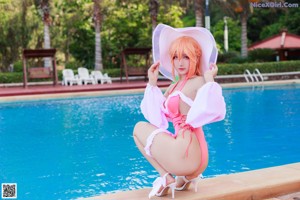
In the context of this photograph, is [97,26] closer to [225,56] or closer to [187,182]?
[225,56]

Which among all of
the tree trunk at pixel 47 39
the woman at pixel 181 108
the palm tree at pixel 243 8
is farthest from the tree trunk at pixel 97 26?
the woman at pixel 181 108

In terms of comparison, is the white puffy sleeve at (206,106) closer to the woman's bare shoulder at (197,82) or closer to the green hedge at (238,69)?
the woman's bare shoulder at (197,82)

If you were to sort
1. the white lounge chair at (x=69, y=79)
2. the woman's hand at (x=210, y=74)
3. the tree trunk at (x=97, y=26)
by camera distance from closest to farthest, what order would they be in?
the woman's hand at (x=210, y=74) → the white lounge chair at (x=69, y=79) → the tree trunk at (x=97, y=26)

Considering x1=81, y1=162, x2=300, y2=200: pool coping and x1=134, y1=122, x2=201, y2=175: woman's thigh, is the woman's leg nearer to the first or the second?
x1=134, y1=122, x2=201, y2=175: woman's thigh

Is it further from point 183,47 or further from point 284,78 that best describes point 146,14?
point 183,47

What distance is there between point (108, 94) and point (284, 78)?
10.7 meters

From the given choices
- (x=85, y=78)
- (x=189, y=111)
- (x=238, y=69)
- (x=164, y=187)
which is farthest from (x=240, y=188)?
(x=238, y=69)

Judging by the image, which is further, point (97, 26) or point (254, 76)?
point (97, 26)

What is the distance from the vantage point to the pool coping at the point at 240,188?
381 cm

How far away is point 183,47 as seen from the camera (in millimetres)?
3721

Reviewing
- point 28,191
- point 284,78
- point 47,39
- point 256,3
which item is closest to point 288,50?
point 256,3

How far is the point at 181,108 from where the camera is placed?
3709 mm

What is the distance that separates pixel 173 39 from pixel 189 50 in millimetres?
215

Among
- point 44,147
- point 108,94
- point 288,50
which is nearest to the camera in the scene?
point 44,147
